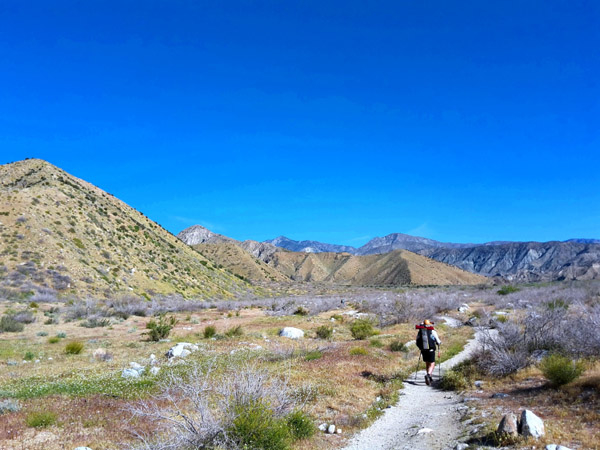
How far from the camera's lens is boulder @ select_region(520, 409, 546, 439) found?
667cm

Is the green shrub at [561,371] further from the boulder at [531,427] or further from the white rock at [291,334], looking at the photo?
the white rock at [291,334]

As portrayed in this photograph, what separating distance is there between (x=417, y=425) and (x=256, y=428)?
14.1 ft

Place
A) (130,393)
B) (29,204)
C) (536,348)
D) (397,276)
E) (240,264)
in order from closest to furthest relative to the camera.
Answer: (130,393)
(536,348)
(29,204)
(240,264)
(397,276)

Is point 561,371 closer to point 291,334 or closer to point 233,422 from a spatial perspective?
point 233,422

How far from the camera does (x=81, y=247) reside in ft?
155

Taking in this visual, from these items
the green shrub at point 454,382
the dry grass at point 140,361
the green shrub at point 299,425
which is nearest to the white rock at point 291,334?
the dry grass at point 140,361

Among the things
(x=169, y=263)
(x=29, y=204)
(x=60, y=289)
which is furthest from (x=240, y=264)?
(x=60, y=289)

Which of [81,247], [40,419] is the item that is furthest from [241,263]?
[40,419]

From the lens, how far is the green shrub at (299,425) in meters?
7.81

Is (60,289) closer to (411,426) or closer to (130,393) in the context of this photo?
(130,393)

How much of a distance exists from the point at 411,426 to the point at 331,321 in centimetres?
2358

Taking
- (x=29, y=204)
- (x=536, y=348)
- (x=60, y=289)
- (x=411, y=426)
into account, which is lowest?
(x=411, y=426)

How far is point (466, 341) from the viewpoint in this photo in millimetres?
20703

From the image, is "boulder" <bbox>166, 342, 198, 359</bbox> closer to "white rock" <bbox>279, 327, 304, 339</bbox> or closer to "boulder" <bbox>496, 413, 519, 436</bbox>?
"white rock" <bbox>279, 327, 304, 339</bbox>
